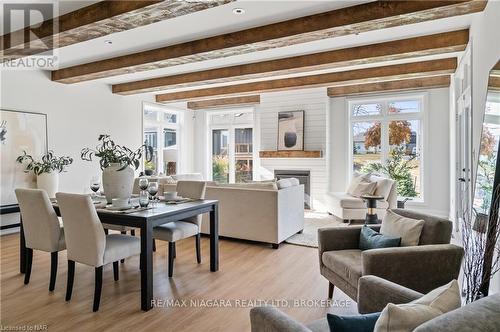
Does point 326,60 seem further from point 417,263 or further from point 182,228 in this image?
point 417,263

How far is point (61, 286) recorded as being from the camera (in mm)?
3029

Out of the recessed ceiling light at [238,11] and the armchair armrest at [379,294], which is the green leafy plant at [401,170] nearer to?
the recessed ceiling light at [238,11]

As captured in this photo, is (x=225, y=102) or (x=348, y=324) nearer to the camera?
(x=348, y=324)

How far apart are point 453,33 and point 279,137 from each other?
14.0 ft

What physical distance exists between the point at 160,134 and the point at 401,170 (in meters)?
5.71

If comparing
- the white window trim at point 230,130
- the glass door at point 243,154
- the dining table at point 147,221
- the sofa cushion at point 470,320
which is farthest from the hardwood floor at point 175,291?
the white window trim at point 230,130

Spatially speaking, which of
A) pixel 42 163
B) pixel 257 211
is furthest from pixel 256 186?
pixel 42 163

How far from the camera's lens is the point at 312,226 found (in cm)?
555

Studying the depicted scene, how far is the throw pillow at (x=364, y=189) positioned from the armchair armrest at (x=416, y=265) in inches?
145

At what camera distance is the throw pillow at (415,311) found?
0.98m

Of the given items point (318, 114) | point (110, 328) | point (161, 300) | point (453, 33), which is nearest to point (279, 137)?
point (318, 114)

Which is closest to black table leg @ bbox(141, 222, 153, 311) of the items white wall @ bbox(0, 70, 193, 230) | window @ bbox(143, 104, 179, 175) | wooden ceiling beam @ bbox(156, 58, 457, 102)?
white wall @ bbox(0, 70, 193, 230)

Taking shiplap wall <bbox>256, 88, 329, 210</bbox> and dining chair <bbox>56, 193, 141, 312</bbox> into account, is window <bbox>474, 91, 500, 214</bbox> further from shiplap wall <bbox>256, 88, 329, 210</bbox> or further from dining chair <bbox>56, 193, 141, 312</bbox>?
shiplap wall <bbox>256, 88, 329, 210</bbox>

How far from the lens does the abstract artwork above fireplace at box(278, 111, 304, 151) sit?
744cm
